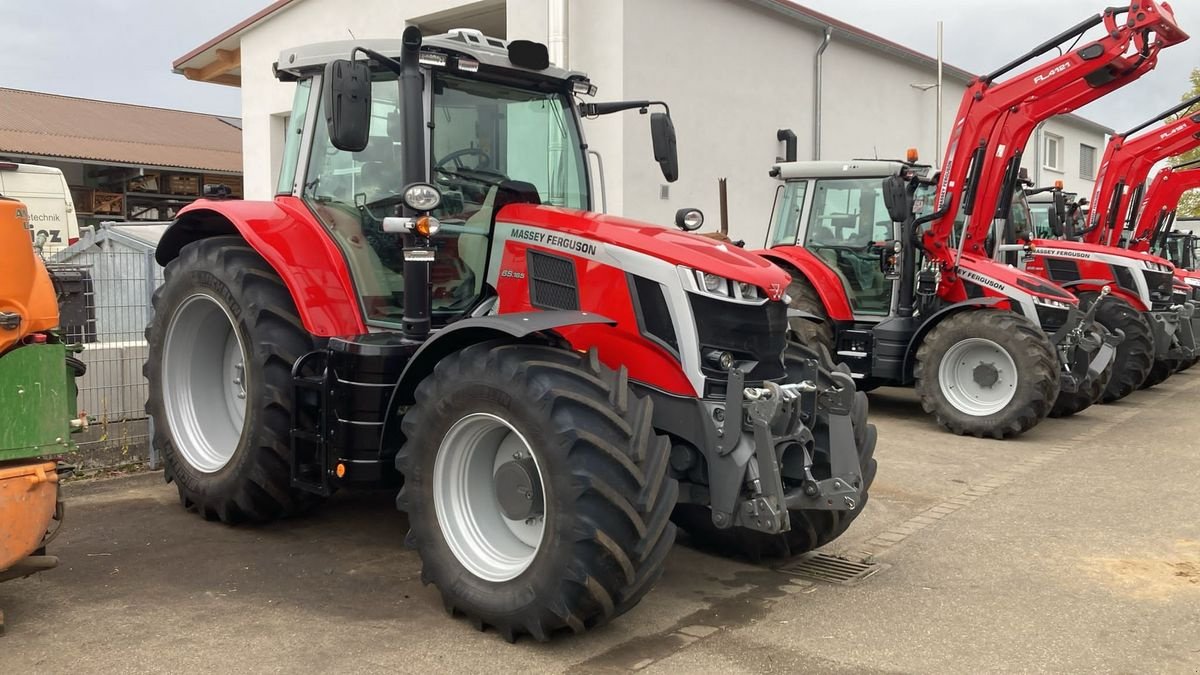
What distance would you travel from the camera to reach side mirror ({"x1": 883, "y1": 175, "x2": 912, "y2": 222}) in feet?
28.1

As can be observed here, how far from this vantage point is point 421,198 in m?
4.23

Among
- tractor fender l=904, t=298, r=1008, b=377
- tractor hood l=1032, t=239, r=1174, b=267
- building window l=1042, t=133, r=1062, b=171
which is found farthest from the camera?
building window l=1042, t=133, r=1062, b=171

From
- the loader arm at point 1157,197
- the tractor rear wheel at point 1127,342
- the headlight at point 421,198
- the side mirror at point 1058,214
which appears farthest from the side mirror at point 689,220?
the loader arm at point 1157,197

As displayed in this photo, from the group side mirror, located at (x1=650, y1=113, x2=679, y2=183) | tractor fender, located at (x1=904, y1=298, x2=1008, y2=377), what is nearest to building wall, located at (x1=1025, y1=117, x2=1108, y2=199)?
tractor fender, located at (x1=904, y1=298, x2=1008, y2=377)

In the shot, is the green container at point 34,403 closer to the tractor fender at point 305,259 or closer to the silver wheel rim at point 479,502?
the tractor fender at point 305,259

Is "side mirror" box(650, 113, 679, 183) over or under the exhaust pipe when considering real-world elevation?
under

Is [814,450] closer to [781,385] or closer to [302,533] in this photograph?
[781,385]

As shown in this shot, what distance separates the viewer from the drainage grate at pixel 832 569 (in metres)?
4.65

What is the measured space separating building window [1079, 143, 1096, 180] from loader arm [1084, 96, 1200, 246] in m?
16.0

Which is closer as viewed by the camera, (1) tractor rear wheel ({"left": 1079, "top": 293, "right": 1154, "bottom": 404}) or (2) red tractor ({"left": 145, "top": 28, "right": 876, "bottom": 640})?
(2) red tractor ({"left": 145, "top": 28, "right": 876, "bottom": 640})

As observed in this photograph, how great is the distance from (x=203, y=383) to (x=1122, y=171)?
490 inches

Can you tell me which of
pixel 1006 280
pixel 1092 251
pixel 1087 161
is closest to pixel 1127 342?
pixel 1092 251

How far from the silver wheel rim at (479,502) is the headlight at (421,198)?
934 mm

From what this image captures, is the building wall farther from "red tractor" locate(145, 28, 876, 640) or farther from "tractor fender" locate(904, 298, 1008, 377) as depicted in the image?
"red tractor" locate(145, 28, 876, 640)
